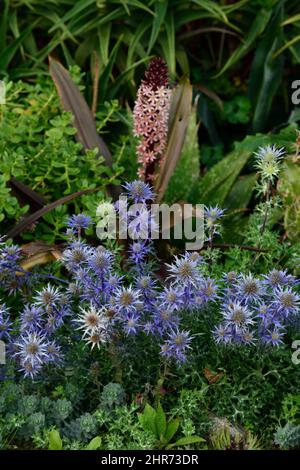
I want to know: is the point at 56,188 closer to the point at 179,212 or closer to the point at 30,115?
Answer: the point at 30,115

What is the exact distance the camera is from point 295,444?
2.35 meters

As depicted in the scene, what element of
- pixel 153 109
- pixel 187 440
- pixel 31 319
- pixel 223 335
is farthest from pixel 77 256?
pixel 153 109

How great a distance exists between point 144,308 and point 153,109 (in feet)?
3.37

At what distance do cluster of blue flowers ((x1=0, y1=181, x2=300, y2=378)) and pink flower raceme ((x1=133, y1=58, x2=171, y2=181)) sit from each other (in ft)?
2.32

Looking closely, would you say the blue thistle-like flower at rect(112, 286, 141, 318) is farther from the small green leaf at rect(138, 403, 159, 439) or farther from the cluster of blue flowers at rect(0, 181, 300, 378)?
the small green leaf at rect(138, 403, 159, 439)

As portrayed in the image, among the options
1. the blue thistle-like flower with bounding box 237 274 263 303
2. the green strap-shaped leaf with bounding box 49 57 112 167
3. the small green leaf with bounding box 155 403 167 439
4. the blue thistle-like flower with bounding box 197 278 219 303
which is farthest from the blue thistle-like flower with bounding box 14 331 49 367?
the green strap-shaped leaf with bounding box 49 57 112 167

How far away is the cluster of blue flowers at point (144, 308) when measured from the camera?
2.33m

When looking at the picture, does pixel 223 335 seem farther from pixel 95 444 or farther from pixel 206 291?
pixel 95 444

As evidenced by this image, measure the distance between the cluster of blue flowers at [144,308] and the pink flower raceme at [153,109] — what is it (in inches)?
27.8

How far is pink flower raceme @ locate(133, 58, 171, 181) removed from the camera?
318 centimetres

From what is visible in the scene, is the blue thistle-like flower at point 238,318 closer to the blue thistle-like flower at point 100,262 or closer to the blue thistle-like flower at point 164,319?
the blue thistle-like flower at point 164,319

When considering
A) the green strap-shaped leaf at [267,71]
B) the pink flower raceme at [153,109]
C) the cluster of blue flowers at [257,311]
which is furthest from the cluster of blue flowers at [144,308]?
the green strap-shaped leaf at [267,71]
